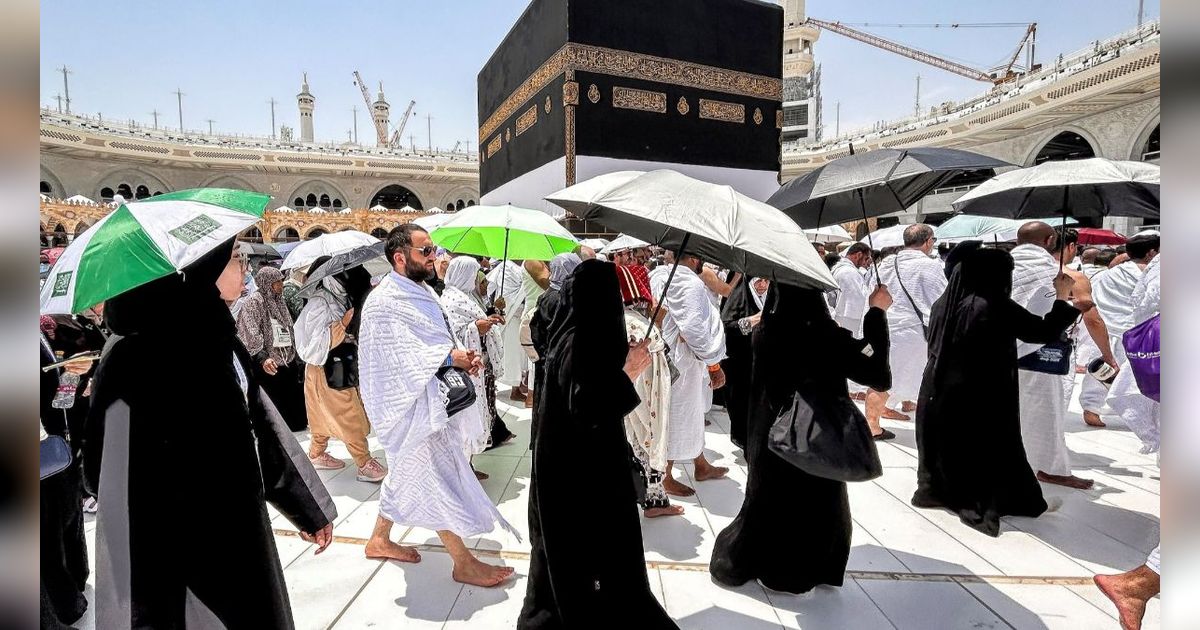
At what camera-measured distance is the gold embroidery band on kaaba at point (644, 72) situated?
1233cm

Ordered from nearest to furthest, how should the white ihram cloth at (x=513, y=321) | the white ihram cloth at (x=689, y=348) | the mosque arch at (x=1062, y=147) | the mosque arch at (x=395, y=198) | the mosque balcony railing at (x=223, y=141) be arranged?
1. the white ihram cloth at (x=689, y=348)
2. the white ihram cloth at (x=513, y=321)
3. the mosque arch at (x=1062, y=147)
4. the mosque balcony railing at (x=223, y=141)
5. the mosque arch at (x=395, y=198)

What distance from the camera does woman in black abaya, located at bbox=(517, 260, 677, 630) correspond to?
5.02ft

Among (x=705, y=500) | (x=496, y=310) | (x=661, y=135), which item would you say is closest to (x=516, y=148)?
(x=661, y=135)

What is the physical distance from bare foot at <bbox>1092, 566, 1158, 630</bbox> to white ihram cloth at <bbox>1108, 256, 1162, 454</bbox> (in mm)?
916

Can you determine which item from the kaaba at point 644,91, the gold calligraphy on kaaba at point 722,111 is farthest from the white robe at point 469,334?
the gold calligraphy on kaaba at point 722,111

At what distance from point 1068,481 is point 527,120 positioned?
44.7 ft

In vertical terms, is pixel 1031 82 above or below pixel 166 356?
above

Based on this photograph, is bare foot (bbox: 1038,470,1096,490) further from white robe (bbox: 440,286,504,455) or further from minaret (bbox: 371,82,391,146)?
minaret (bbox: 371,82,391,146)

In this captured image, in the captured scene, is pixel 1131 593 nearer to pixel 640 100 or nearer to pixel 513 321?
pixel 513 321

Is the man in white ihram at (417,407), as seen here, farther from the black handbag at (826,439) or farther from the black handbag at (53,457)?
the black handbag at (826,439)

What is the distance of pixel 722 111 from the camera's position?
46.1 feet

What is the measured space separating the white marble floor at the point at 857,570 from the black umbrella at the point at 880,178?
147 centimetres

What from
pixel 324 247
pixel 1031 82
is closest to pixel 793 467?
pixel 324 247
